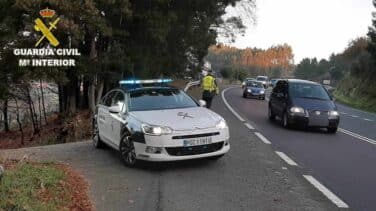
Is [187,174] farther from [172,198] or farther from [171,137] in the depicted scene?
[172,198]

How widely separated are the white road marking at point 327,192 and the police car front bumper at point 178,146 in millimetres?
1807

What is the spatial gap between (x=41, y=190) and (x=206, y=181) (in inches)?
106

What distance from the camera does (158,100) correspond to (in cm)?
1062

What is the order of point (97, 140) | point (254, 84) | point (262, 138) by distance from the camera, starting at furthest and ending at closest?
point (254, 84)
point (262, 138)
point (97, 140)

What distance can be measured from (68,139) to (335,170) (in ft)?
41.1

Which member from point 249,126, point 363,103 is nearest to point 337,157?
point 249,126

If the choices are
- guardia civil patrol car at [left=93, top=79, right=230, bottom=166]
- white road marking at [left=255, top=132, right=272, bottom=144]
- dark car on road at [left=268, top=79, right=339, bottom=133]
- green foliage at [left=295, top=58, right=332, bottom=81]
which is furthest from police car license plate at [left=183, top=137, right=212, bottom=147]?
green foliage at [left=295, top=58, right=332, bottom=81]

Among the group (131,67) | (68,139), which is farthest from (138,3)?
(68,139)

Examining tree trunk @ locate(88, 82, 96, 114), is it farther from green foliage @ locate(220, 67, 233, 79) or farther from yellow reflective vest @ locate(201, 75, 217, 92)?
green foliage @ locate(220, 67, 233, 79)

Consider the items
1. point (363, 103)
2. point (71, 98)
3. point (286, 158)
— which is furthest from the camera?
point (363, 103)

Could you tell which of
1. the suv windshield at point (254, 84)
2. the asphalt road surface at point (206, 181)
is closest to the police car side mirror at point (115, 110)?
the asphalt road surface at point (206, 181)

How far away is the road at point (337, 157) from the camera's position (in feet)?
26.4

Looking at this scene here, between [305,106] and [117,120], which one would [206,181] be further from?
[305,106]

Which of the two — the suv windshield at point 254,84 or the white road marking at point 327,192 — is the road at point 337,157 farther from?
the suv windshield at point 254,84
